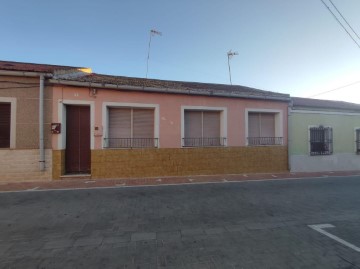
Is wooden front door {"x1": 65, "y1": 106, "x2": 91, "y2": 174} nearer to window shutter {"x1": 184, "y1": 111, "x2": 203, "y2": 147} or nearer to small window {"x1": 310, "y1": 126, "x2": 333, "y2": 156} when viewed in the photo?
window shutter {"x1": 184, "y1": 111, "x2": 203, "y2": 147}

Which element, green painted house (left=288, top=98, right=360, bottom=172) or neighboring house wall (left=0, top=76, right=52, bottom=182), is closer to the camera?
neighboring house wall (left=0, top=76, right=52, bottom=182)

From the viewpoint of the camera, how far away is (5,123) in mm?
7914

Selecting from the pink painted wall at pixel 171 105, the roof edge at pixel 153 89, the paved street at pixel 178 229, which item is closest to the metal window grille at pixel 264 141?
the pink painted wall at pixel 171 105

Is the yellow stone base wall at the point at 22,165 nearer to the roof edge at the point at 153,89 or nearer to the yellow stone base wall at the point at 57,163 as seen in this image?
the yellow stone base wall at the point at 57,163

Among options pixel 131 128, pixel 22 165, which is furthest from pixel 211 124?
pixel 22 165

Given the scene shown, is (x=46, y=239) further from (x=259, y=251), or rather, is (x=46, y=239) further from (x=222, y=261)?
(x=259, y=251)

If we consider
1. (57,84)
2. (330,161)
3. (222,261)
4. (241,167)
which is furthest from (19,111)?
(330,161)

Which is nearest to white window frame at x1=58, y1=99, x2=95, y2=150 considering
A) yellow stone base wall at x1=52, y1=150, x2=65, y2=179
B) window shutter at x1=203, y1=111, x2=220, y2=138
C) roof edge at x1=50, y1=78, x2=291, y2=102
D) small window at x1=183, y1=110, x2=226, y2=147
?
yellow stone base wall at x1=52, y1=150, x2=65, y2=179

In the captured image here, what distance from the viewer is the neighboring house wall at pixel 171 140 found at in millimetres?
8414

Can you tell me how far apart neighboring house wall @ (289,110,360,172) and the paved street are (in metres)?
4.54

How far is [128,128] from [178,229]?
6.11 meters

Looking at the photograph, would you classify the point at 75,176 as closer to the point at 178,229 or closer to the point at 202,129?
the point at 202,129

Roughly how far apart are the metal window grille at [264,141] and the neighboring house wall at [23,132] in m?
8.94

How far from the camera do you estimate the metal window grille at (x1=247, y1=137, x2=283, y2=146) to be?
1045cm
